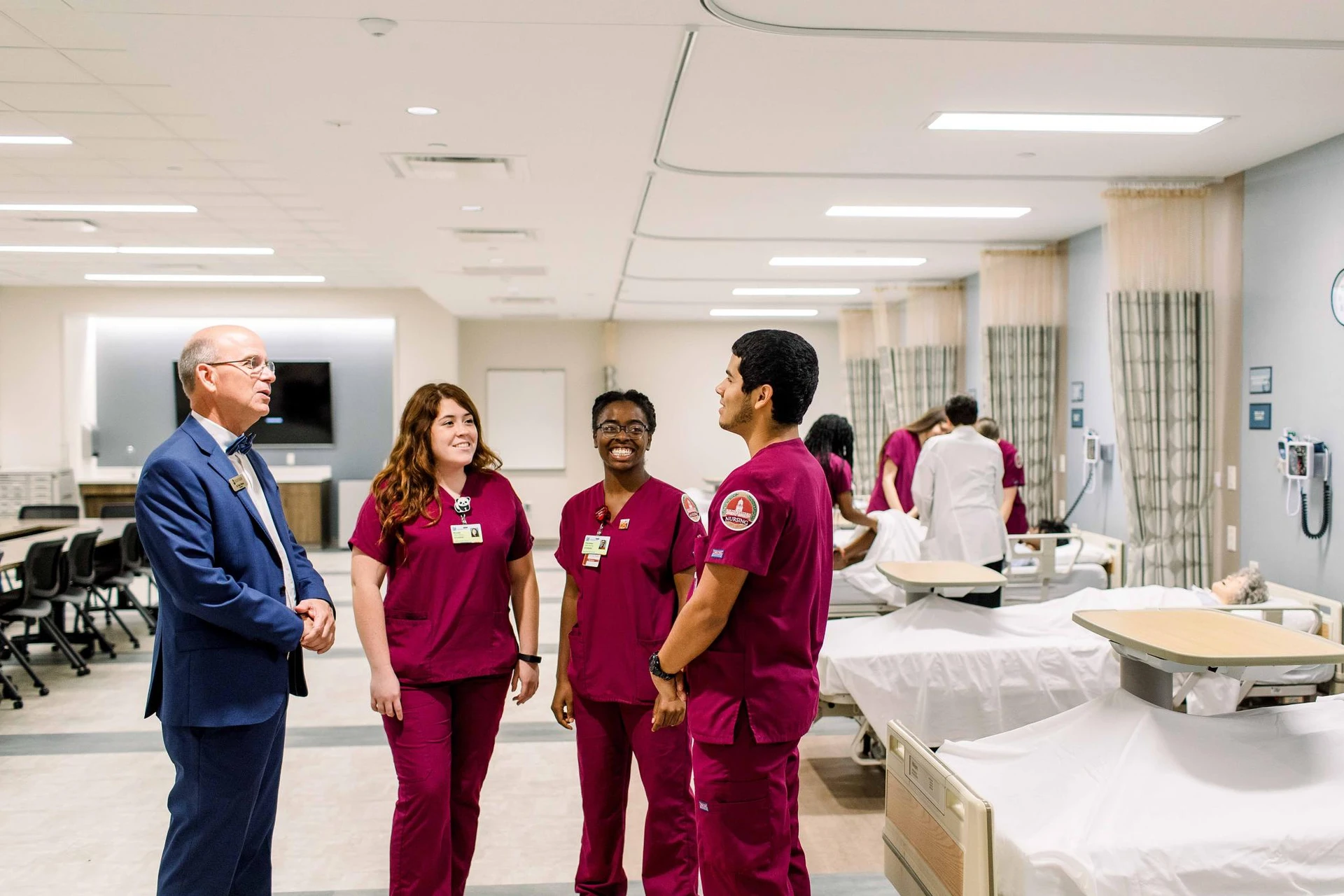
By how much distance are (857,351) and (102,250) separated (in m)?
8.21

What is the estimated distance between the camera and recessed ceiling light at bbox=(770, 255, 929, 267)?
8.92 meters

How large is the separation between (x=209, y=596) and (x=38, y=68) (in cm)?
394

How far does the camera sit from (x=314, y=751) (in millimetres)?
4809

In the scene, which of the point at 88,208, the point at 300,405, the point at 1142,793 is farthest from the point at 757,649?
the point at 300,405

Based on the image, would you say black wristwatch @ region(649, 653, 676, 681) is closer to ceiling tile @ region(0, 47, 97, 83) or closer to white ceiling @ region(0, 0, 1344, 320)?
white ceiling @ region(0, 0, 1344, 320)

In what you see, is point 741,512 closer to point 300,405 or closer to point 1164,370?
point 1164,370

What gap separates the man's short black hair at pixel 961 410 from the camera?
5.64 metres

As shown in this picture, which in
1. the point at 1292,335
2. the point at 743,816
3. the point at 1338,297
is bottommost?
the point at 743,816

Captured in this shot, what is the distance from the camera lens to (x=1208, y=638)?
284 cm

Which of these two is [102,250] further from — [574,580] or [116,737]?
[574,580]

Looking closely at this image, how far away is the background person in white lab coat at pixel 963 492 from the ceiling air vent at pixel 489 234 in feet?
11.9

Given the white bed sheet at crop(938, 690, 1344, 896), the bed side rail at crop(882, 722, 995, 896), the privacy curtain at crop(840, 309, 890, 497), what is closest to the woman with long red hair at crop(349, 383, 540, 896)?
the bed side rail at crop(882, 722, 995, 896)

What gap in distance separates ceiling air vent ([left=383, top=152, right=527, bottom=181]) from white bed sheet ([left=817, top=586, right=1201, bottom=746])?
315cm

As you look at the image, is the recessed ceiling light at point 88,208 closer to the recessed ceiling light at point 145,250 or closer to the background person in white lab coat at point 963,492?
the recessed ceiling light at point 145,250
